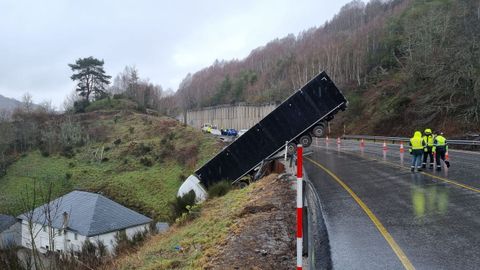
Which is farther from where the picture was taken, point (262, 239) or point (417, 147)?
point (417, 147)

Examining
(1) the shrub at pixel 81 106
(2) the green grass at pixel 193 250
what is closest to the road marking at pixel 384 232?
(2) the green grass at pixel 193 250

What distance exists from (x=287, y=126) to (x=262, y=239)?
40.4ft

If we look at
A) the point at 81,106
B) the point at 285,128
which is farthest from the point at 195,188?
the point at 81,106

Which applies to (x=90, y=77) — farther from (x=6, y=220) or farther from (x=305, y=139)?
(x=305, y=139)

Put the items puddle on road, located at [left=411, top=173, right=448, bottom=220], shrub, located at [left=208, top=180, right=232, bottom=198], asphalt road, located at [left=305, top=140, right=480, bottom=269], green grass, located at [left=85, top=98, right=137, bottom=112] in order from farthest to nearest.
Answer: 1. green grass, located at [left=85, top=98, right=137, bottom=112]
2. shrub, located at [left=208, top=180, right=232, bottom=198]
3. puddle on road, located at [left=411, top=173, right=448, bottom=220]
4. asphalt road, located at [left=305, top=140, right=480, bottom=269]

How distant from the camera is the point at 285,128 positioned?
20.1m

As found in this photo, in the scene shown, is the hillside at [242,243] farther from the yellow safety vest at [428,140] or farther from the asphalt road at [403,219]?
the yellow safety vest at [428,140]

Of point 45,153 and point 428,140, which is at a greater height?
point 428,140

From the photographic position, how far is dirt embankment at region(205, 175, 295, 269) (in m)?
7.05

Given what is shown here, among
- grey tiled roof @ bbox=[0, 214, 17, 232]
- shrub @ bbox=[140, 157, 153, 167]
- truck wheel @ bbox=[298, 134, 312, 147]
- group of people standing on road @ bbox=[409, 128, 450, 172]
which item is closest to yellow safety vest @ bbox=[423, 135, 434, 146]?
group of people standing on road @ bbox=[409, 128, 450, 172]

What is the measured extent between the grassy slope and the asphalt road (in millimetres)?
22978

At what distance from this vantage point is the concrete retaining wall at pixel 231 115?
82875 mm

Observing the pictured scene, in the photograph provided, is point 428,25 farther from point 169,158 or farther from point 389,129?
point 169,158

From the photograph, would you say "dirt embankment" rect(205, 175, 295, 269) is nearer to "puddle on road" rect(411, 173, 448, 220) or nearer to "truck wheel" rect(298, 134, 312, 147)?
"puddle on road" rect(411, 173, 448, 220)
